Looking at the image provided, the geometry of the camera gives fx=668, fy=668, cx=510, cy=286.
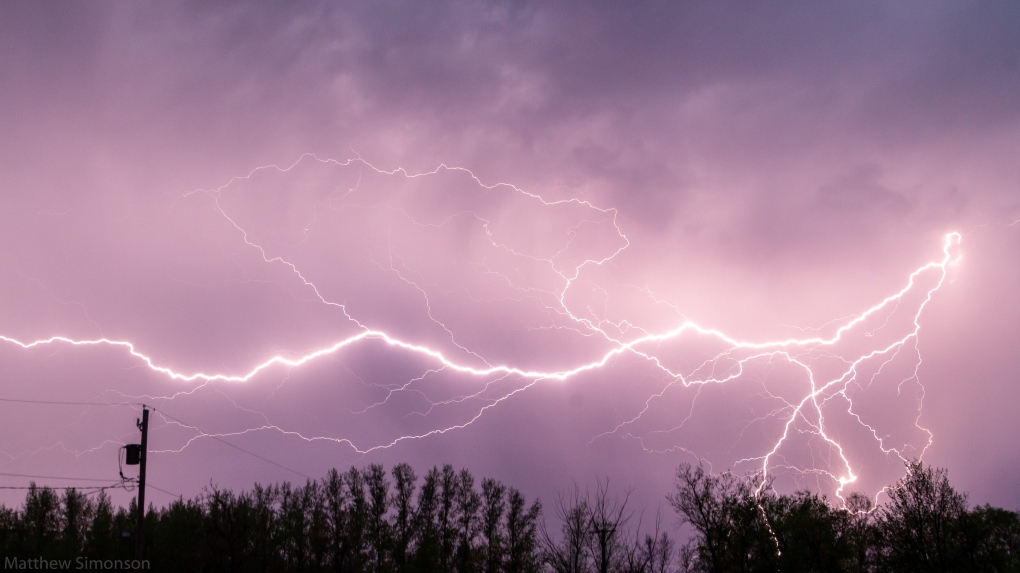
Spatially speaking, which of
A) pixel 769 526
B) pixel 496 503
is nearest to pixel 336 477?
pixel 496 503

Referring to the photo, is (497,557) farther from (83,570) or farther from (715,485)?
(83,570)

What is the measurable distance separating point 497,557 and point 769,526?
1173 cm

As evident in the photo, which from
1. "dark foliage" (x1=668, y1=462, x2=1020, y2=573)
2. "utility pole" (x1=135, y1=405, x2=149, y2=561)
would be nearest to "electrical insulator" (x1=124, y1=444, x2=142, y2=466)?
"utility pole" (x1=135, y1=405, x2=149, y2=561)

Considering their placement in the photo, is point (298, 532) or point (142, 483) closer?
point (142, 483)

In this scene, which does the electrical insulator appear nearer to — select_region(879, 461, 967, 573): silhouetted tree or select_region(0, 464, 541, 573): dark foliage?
select_region(0, 464, 541, 573): dark foliage

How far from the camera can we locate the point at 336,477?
1447 inches

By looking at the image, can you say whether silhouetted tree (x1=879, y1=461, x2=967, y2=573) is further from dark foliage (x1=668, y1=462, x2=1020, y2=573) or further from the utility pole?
the utility pole

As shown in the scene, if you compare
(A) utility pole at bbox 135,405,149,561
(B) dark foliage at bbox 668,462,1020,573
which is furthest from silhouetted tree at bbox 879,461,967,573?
(A) utility pole at bbox 135,405,149,561

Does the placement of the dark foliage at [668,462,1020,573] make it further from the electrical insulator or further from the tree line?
the electrical insulator

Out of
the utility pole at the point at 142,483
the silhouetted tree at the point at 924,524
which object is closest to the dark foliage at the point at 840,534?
the silhouetted tree at the point at 924,524

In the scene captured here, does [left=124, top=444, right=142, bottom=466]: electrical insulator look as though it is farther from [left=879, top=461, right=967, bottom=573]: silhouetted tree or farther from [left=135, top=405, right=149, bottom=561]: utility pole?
[left=879, top=461, right=967, bottom=573]: silhouetted tree

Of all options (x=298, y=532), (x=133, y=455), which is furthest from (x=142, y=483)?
(x=298, y=532)

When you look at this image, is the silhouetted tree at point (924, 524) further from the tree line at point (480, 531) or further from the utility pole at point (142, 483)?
the utility pole at point (142, 483)

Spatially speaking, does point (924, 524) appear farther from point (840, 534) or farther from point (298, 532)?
point (298, 532)
